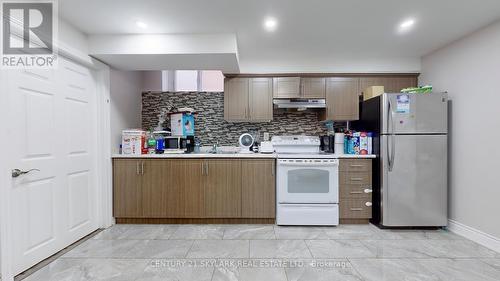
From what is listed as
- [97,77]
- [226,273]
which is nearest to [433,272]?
[226,273]

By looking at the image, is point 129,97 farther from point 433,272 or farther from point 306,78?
point 433,272

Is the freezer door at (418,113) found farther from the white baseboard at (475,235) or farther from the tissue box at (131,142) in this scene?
the tissue box at (131,142)

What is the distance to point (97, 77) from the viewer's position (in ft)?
9.61

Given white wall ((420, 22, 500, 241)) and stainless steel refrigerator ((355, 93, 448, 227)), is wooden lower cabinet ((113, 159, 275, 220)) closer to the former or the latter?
stainless steel refrigerator ((355, 93, 448, 227))

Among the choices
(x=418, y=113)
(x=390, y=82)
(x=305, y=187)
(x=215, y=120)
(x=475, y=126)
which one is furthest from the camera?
(x=215, y=120)

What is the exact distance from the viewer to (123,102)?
3.36 metres

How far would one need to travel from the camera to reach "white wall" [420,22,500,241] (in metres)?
2.39

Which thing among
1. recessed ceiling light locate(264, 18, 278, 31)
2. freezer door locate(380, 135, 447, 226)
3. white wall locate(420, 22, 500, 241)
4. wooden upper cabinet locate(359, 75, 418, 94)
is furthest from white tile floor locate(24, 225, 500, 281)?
recessed ceiling light locate(264, 18, 278, 31)

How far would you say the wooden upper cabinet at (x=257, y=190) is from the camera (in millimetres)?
3092

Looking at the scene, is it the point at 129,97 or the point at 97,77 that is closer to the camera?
the point at 97,77

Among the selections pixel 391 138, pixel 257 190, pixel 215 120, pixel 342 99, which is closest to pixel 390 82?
pixel 342 99

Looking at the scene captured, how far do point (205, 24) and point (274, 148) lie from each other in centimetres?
183

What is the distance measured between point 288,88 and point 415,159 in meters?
1.89

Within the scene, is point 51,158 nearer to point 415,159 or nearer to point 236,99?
point 236,99
